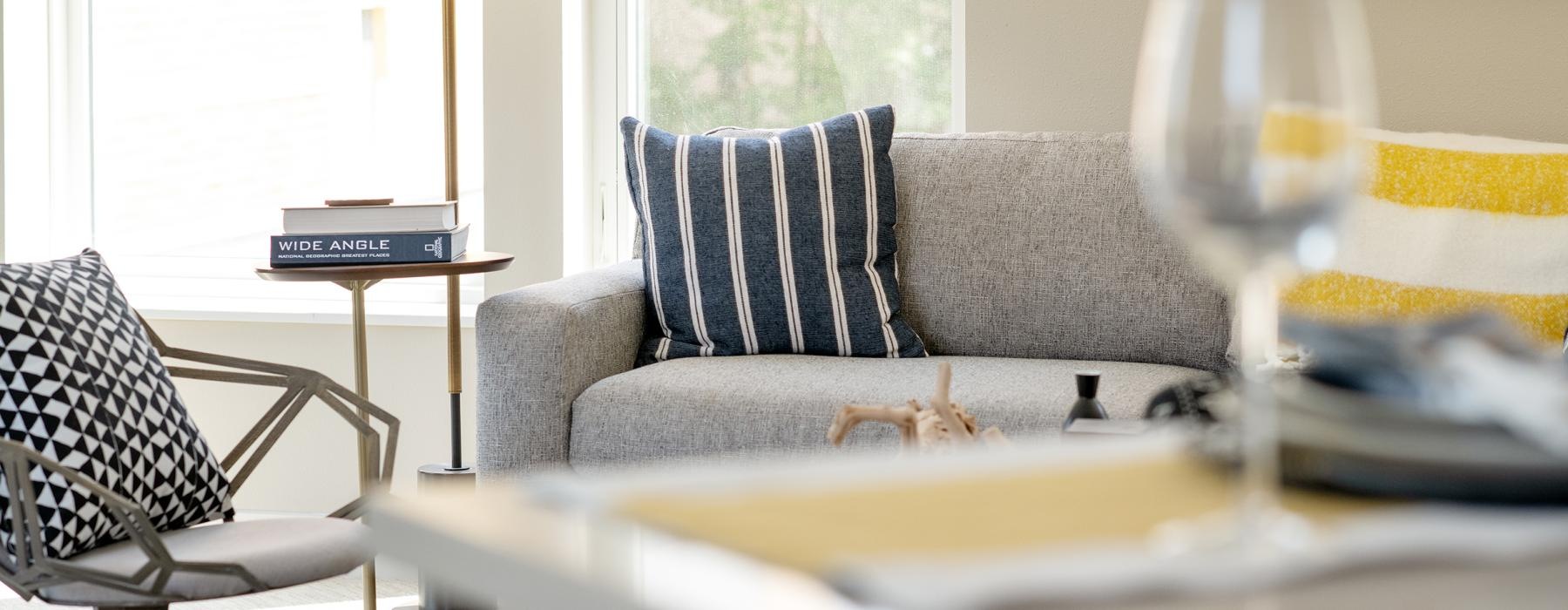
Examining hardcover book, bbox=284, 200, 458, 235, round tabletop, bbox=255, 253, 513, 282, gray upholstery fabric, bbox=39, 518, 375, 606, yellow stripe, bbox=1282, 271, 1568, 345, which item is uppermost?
hardcover book, bbox=284, 200, 458, 235

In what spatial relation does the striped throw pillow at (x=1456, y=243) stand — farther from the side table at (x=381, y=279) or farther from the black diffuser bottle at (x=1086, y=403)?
the side table at (x=381, y=279)

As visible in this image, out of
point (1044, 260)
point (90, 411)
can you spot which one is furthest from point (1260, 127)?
point (1044, 260)

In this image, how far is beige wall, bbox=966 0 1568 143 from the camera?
291 cm

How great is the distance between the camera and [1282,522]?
0.52m

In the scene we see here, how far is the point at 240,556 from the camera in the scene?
6.02 feet

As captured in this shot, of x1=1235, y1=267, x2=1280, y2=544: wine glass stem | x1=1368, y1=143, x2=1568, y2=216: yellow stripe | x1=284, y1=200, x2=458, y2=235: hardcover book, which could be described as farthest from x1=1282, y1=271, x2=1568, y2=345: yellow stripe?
x1=1235, y1=267, x2=1280, y2=544: wine glass stem

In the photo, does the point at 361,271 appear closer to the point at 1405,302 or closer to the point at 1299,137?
the point at 1405,302

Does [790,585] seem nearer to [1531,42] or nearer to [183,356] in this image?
[183,356]

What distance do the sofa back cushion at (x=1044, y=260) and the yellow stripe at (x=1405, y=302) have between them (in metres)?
0.24

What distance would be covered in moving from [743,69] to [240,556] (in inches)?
78.1

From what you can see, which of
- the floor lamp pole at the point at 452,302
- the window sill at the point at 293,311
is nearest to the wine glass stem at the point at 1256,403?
the floor lamp pole at the point at 452,302

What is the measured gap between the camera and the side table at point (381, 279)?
8.45 feet

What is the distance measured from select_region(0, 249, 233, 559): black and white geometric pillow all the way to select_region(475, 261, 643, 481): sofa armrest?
50cm

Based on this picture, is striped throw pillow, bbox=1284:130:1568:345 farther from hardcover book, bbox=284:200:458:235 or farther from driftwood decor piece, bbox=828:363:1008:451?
hardcover book, bbox=284:200:458:235
